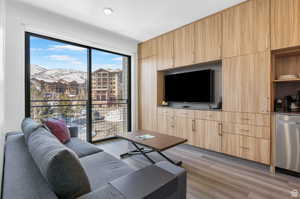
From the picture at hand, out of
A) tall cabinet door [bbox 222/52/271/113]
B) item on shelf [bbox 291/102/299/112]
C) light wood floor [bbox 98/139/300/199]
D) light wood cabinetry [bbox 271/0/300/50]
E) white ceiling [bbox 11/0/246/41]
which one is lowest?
light wood floor [bbox 98/139/300/199]

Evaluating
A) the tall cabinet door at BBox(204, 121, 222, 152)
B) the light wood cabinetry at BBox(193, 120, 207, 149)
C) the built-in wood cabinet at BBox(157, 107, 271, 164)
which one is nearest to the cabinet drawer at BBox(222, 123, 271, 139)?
the built-in wood cabinet at BBox(157, 107, 271, 164)

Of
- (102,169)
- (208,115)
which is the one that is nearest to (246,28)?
(208,115)

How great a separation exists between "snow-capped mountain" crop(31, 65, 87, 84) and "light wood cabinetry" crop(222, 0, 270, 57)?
3.06 meters

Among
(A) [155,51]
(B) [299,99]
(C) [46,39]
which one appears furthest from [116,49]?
(B) [299,99]

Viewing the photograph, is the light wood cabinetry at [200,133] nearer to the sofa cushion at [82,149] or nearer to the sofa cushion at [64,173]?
the sofa cushion at [82,149]

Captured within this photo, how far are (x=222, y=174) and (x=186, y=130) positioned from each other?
1189 mm

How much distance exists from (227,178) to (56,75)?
3.58 m

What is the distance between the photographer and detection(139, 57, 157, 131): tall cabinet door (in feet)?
13.1

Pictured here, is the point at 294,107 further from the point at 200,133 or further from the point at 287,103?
the point at 200,133

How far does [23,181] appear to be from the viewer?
809 mm

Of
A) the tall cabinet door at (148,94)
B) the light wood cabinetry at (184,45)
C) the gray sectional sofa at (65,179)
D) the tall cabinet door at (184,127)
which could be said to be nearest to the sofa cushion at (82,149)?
the gray sectional sofa at (65,179)

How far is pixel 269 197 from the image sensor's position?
65.3 inches

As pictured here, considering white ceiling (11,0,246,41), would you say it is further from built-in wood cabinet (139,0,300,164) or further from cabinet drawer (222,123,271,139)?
cabinet drawer (222,123,271,139)

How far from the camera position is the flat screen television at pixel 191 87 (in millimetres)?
→ 3145
